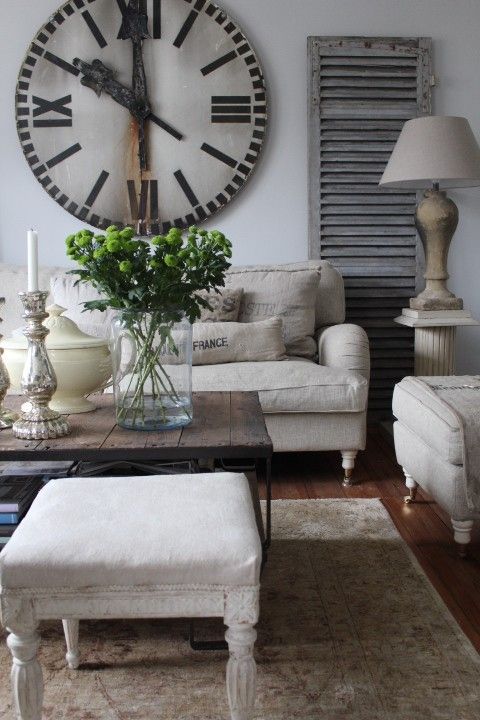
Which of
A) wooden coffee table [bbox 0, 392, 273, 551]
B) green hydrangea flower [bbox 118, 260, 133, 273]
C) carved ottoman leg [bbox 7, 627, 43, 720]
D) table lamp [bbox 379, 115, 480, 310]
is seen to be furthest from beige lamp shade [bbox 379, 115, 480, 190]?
carved ottoman leg [bbox 7, 627, 43, 720]

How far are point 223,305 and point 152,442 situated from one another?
1.59 m

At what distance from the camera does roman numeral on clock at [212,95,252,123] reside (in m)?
3.62

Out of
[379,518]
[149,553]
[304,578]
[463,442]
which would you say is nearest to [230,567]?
[149,553]

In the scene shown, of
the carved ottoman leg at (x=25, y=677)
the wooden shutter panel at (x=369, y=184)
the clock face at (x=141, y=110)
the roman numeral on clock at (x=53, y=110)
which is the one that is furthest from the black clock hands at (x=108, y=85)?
the carved ottoman leg at (x=25, y=677)

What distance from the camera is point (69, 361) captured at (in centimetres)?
189

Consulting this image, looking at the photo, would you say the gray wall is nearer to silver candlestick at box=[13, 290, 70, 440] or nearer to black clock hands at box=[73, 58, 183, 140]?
black clock hands at box=[73, 58, 183, 140]

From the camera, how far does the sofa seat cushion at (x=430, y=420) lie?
2088 mm

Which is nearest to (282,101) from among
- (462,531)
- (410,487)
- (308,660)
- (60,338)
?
(410,487)

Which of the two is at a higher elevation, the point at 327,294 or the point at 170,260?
the point at 170,260

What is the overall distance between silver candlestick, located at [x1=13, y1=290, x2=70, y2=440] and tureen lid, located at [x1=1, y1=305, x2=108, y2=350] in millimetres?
137

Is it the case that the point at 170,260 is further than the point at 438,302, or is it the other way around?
the point at 438,302

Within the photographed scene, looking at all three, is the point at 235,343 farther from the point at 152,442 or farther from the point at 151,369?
the point at 152,442

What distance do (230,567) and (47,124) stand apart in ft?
9.53

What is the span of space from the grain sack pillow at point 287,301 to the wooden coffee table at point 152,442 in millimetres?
1366
